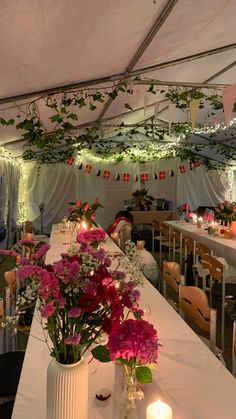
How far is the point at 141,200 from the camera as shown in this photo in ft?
30.0

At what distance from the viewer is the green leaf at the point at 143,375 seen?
3.15 ft

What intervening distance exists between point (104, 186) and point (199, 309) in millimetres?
7768

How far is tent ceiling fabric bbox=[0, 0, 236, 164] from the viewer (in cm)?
194

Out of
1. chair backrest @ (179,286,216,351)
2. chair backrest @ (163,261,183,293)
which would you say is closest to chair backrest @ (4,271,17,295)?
chair backrest @ (163,261,183,293)

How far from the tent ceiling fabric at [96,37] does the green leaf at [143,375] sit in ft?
5.72

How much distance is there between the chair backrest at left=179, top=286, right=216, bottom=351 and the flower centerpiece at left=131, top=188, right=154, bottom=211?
6896 millimetres

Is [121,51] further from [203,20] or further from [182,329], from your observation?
[182,329]

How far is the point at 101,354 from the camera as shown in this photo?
975 mm

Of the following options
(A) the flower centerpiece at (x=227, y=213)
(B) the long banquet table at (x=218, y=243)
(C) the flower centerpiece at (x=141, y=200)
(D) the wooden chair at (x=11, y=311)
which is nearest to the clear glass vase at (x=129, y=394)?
(D) the wooden chair at (x=11, y=311)

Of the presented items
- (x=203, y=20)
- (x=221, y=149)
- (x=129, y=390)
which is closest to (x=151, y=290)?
(x=129, y=390)

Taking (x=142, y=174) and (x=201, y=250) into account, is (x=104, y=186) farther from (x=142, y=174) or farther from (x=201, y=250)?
(x=201, y=250)

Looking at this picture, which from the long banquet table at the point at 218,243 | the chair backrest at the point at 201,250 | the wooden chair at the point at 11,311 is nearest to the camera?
the wooden chair at the point at 11,311

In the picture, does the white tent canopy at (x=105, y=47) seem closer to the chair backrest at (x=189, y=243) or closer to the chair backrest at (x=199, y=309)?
the chair backrest at (x=199, y=309)

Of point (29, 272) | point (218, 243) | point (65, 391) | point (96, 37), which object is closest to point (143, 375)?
point (65, 391)
